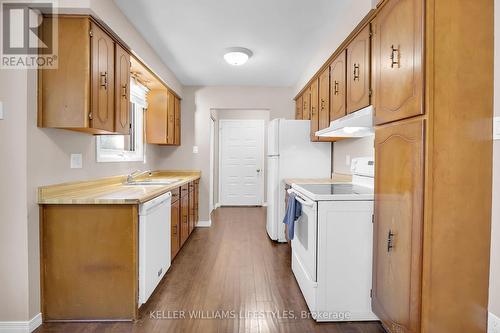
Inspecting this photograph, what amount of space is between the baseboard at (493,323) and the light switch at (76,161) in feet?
9.57

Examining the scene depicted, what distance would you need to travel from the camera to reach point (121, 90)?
96.7 inches

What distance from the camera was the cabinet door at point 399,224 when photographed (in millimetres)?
1375

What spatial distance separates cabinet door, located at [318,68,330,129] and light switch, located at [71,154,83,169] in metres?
2.38

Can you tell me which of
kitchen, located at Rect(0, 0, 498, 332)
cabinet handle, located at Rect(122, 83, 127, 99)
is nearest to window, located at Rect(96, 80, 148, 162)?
kitchen, located at Rect(0, 0, 498, 332)

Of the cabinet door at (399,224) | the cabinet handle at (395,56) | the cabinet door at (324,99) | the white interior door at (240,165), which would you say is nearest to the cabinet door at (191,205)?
the cabinet door at (324,99)

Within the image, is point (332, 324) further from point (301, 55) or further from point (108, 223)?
point (301, 55)

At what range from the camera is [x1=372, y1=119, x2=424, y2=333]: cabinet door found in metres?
1.38

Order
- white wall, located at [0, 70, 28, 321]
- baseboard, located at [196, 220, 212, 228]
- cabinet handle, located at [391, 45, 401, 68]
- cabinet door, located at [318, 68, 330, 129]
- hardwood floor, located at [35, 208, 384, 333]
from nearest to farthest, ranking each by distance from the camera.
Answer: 1. cabinet handle, located at [391, 45, 401, 68]
2. white wall, located at [0, 70, 28, 321]
3. hardwood floor, located at [35, 208, 384, 333]
4. cabinet door, located at [318, 68, 330, 129]
5. baseboard, located at [196, 220, 212, 228]

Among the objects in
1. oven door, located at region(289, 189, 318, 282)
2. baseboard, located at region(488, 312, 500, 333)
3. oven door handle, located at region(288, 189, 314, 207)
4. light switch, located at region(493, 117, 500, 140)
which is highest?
light switch, located at region(493, 117, 500, 140)

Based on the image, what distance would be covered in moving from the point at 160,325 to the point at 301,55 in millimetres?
3118

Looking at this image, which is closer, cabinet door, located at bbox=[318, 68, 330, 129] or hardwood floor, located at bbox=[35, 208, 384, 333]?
hardwood floor, located at bbox=[35, 208, 384, 333]

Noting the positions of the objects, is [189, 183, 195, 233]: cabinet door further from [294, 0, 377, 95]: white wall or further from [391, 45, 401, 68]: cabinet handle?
[391, 45, 401, 68]: cabinet handle

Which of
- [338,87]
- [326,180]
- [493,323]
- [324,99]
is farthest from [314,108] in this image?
[493,323]

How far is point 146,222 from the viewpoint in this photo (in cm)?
207
